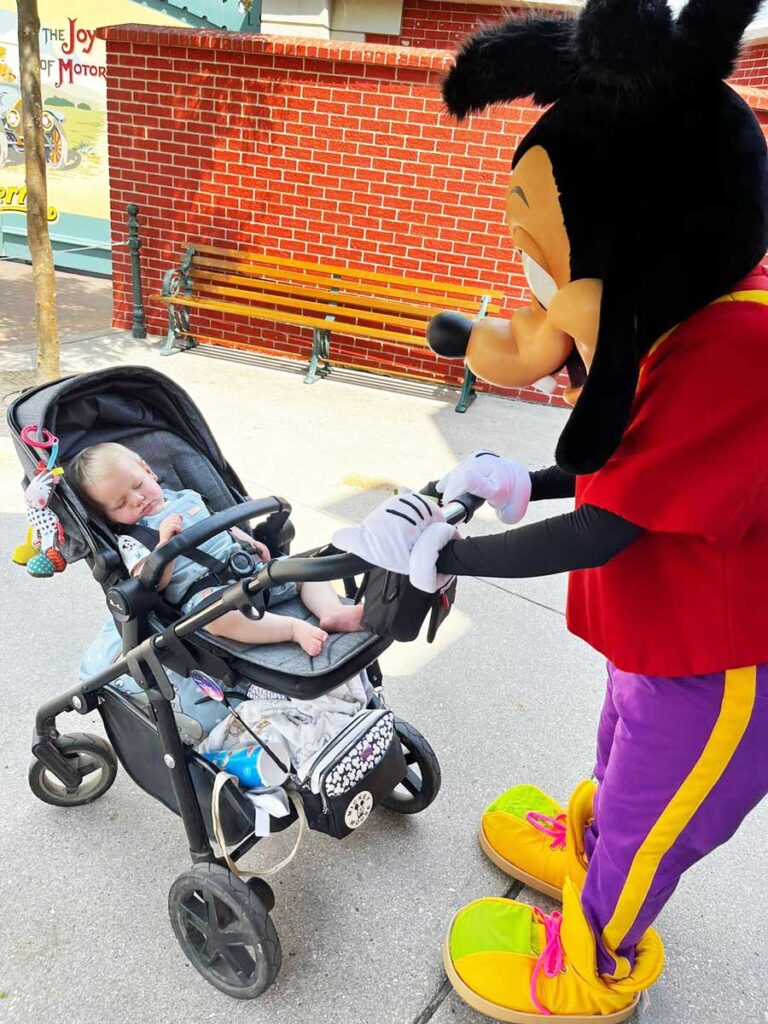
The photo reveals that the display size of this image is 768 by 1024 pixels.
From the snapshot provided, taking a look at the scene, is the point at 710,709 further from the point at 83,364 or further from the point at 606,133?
the point at 83,364

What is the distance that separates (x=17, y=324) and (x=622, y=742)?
272 inches

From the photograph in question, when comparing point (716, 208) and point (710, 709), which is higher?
point (716, 208)

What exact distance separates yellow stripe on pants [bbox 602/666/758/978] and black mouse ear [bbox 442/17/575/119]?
1.02 m

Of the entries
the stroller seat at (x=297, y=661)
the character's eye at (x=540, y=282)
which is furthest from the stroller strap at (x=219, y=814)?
the character's eye at (x=540, y=282)

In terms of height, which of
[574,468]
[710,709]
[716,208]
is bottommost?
[710,709]

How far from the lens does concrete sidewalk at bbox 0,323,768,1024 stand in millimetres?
1747

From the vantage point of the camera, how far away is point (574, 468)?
1217 mm

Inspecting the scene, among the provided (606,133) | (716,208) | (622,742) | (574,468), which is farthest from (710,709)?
(606,133)

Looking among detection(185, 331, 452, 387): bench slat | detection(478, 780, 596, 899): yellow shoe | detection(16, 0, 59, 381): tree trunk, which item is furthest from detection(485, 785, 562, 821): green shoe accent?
detection(185, 331, 452, 387): bench slat

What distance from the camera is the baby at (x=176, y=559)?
1878 mm

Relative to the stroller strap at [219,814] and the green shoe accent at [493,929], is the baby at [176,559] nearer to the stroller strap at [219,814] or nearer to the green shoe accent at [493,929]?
the stroller strap at [219,814]

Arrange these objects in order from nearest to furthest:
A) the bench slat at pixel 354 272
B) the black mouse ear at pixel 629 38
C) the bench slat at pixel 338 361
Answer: the black mouse ear at pixel 629 38
the bench slat at pixel 354 272
the bench slat at pixel 338 361

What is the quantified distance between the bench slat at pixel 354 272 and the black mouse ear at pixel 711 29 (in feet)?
15.2

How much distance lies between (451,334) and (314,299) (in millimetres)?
4827
